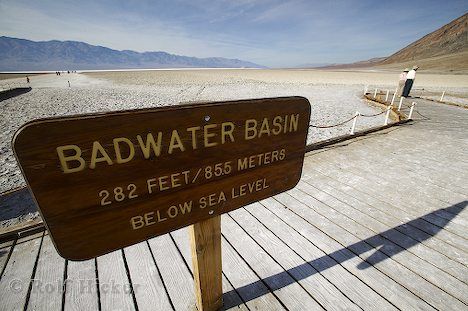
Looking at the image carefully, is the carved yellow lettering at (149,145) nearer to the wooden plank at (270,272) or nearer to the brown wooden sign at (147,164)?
the brown wooden sign at (147,164)

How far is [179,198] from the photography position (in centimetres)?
139

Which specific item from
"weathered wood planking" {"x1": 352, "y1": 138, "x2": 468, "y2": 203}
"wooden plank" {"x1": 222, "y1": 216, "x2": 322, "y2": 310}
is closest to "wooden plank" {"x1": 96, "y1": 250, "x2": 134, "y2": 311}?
"wooden plank" {"x1": 222, "y1": 216, "x2": 322, "y2": 310}

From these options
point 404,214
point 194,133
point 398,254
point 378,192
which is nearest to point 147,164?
point 194,133

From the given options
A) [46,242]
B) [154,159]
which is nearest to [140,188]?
[154,159]

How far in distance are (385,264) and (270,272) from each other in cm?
128

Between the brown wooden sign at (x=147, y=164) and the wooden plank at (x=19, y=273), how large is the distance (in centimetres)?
175

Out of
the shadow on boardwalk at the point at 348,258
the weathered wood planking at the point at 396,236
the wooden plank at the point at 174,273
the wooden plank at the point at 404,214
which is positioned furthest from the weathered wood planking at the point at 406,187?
the wooden plank at the point at 174,273

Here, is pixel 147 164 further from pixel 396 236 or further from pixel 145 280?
pixel 396 236

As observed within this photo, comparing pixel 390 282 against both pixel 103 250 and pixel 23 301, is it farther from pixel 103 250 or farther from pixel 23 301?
pixel 23 301

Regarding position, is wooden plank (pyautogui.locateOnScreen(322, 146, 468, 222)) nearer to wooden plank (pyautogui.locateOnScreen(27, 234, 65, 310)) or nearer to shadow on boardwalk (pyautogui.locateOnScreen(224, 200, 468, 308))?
shadow on boardwalk (pyautogui.locateOnScreen(224, 200, 468, 308))

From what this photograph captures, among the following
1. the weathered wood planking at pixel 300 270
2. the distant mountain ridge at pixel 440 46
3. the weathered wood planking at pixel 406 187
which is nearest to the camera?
the weathered wood planking at pixel 300 270

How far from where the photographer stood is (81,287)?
2.36m

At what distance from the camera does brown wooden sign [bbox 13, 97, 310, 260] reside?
1.00 meters

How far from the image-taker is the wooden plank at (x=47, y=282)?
2184 mm
